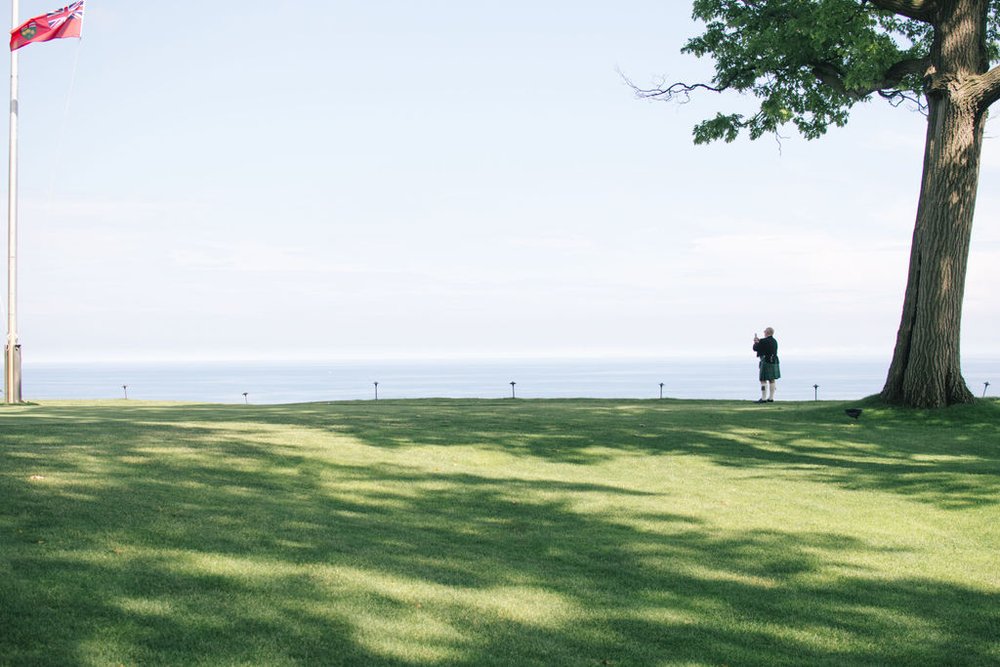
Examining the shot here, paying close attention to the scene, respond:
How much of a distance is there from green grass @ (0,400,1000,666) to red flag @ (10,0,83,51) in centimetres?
1941

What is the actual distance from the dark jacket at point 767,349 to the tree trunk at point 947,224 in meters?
6.20

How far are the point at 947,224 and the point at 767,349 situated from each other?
7663 millimetres

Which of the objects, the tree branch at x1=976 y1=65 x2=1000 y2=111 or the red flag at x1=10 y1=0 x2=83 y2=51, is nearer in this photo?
the tree branch at x1=976 y1=65 x2=1000 y2=111

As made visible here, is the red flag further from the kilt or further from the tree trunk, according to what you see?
the tree trunk

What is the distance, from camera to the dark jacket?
29453 millimetres

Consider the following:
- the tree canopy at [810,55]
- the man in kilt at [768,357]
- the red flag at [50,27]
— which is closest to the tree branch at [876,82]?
the tree canopy at [810,55]

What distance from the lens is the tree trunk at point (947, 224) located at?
22797mm

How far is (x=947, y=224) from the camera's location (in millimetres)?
22922

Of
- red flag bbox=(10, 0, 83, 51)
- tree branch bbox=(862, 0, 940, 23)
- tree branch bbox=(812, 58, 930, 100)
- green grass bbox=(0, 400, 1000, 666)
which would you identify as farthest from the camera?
red flag bbox=(10, 0, 83, 51)

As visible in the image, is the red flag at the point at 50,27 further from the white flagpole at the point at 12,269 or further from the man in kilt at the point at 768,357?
the man in kilt at the point at 768,357

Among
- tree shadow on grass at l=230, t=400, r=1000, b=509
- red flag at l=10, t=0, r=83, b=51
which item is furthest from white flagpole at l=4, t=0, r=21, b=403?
tree shadow on grass at l=230, t=400, r=1000, b=509

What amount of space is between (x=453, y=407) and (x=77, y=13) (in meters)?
18.6

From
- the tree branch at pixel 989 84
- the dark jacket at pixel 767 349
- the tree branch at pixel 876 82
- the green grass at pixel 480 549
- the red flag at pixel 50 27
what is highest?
the red flag at pixel 50 27

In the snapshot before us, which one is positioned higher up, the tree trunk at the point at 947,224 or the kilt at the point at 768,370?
the tree trunk at the point at 947,224
